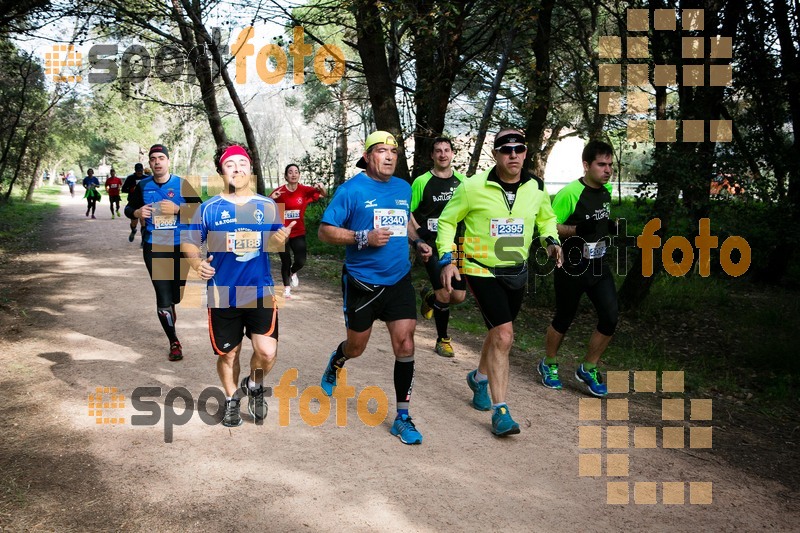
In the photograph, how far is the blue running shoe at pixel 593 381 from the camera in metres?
6.27

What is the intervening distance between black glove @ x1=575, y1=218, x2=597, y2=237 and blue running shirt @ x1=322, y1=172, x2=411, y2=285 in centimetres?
204

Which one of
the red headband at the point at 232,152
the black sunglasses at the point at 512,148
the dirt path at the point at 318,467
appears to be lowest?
the dirt path at the point at 318,467

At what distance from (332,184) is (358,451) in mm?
16263

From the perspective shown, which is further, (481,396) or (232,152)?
(481,396)

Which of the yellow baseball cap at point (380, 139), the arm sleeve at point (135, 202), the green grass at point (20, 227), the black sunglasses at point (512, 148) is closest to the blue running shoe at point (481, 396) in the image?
the black sunglasses at point (512, 148)

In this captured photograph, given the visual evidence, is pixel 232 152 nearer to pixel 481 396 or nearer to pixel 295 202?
pixel 481 396

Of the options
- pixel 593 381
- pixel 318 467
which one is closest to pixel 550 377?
pixel 593 381

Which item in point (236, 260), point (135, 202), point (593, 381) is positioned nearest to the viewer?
point (236, 260)

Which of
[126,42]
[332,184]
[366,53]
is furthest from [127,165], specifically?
[366,53]

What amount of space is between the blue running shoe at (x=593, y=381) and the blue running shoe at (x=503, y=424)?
5.61 feet

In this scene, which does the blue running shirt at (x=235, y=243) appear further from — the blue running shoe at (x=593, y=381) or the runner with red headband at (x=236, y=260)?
the blue running shoe at (x=593, y=381)

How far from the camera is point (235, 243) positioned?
15.7 feet

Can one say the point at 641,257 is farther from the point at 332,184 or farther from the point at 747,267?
the point at 332,184

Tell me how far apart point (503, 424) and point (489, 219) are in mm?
1654
